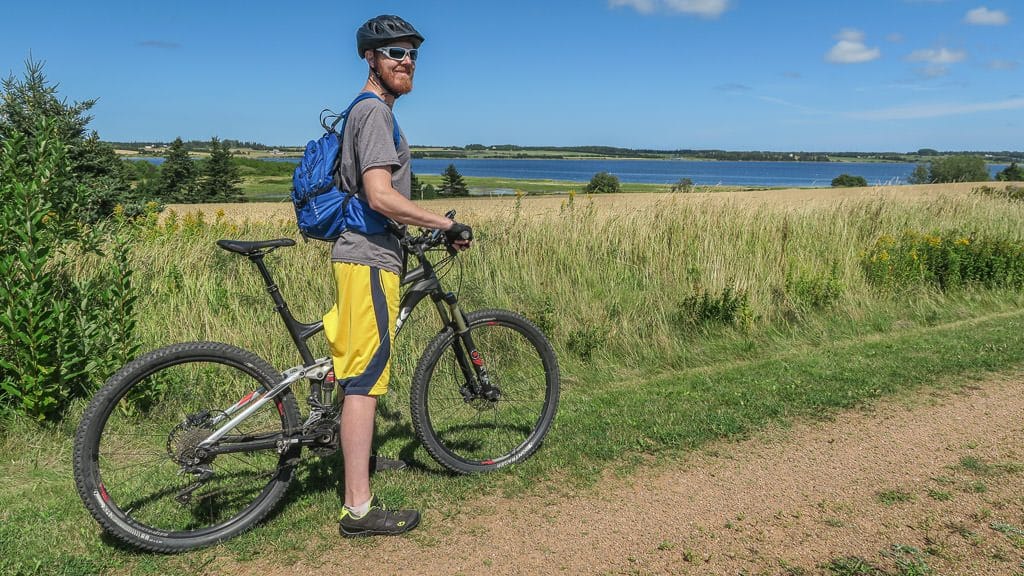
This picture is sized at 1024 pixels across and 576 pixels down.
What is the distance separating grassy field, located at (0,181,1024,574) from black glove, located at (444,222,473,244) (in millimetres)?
1528

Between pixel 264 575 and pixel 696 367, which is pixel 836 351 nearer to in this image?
pixel 696 367

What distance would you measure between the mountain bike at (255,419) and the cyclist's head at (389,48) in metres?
0.84

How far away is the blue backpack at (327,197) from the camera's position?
318 cm

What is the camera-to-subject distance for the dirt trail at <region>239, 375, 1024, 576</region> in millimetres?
3199

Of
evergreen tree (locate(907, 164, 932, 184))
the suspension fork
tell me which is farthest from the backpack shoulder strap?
evergreen tree (locate(907, 164, 932, 184))

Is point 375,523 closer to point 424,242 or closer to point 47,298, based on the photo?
point 424,242

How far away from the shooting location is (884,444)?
181 inches

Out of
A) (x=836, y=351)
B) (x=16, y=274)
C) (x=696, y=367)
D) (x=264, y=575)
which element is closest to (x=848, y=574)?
(x=264, y=575)

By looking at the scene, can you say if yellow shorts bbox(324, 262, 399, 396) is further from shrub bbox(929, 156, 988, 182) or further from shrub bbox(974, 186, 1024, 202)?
shrub bbox(929, 156, 988, 182)

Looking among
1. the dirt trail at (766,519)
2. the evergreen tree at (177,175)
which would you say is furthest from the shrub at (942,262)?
the evergreen tree at (177,175)

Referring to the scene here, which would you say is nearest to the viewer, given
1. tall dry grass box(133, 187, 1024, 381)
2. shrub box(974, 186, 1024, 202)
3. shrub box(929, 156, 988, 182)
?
tall dry grass box(133, 187, 1024, 381)

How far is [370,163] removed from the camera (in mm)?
3055

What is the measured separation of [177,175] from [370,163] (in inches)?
1107

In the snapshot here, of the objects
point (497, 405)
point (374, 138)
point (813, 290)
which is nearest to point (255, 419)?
point (374, 138)
